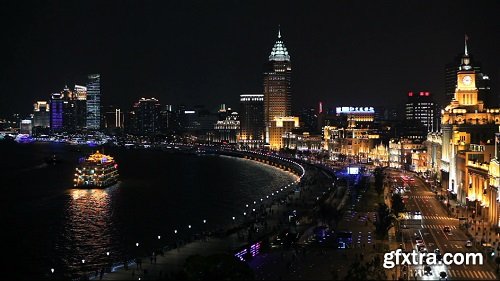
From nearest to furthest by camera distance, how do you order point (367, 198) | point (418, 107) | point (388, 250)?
point (388, 250), point (367, 198), point (418, 107)

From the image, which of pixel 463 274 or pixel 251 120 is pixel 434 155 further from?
pixel 251 120

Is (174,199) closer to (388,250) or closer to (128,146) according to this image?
(388,250)

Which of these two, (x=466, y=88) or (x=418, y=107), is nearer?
(x=466, y=88)

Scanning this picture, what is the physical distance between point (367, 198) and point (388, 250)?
52.8 ft

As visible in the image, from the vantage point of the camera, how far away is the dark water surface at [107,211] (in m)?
29.1

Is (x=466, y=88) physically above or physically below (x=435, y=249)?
above

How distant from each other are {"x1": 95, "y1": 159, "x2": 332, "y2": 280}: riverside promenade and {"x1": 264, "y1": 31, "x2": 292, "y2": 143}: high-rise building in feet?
259

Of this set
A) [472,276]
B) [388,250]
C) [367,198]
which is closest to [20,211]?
[367,198]

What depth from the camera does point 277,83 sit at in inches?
4966

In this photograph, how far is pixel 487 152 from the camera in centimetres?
3584

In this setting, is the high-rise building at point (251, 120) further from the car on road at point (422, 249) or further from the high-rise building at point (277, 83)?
the car on road at point (422, 249)

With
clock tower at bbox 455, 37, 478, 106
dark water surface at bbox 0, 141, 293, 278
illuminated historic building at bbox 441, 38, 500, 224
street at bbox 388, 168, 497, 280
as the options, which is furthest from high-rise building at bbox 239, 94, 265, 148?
street at bbox 388, 168, 497, 280

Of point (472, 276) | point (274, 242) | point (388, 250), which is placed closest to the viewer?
point (472, 276)

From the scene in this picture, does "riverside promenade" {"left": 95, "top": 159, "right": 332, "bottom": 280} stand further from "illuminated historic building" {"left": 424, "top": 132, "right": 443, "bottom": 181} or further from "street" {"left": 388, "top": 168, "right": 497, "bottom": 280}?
"illuminated historic building" {"left": 424, "top": 132, "right": 443, "bottom": 181}
